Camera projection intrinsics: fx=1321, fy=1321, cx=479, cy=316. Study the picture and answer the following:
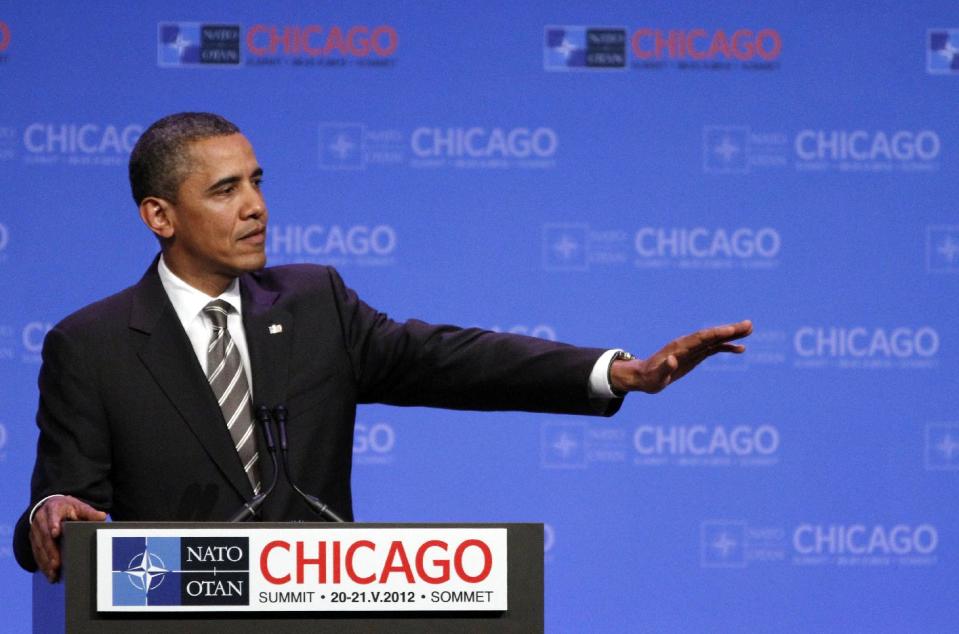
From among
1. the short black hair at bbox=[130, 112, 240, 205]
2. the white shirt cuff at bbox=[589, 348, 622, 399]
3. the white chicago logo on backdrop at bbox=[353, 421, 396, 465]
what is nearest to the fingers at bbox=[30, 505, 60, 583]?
the short black hair at bbox=[130, 112, 240, 205]

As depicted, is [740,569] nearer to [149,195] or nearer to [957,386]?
[957,386]

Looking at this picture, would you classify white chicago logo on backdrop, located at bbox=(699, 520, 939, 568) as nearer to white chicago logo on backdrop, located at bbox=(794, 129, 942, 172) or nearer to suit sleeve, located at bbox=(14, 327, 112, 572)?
white chicago logo on backdrop, located at bbox=(794, 129, 942, 172)

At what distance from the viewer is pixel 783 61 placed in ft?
16.1

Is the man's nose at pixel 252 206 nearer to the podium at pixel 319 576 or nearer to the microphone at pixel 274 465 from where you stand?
the microphone at pixel 274 465

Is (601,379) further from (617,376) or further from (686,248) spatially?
(686,248)

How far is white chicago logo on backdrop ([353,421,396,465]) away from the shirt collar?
210 centimetres

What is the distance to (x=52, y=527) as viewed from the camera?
7.20 feet

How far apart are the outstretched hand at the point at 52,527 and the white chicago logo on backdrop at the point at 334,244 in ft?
8.58

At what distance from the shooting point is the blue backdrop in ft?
15.9

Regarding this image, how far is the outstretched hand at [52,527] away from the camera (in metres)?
2.18

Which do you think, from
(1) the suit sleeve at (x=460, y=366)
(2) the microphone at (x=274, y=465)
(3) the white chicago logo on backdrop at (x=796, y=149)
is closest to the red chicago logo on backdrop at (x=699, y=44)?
(3) the white chicago logo on backdrop at (x=796, y=149)

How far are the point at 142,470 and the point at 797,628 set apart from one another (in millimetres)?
3041

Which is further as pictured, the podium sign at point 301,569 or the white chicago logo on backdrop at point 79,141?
the white chicago logo on backdrop at point 79,141

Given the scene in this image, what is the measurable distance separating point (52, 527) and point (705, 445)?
121 inches
